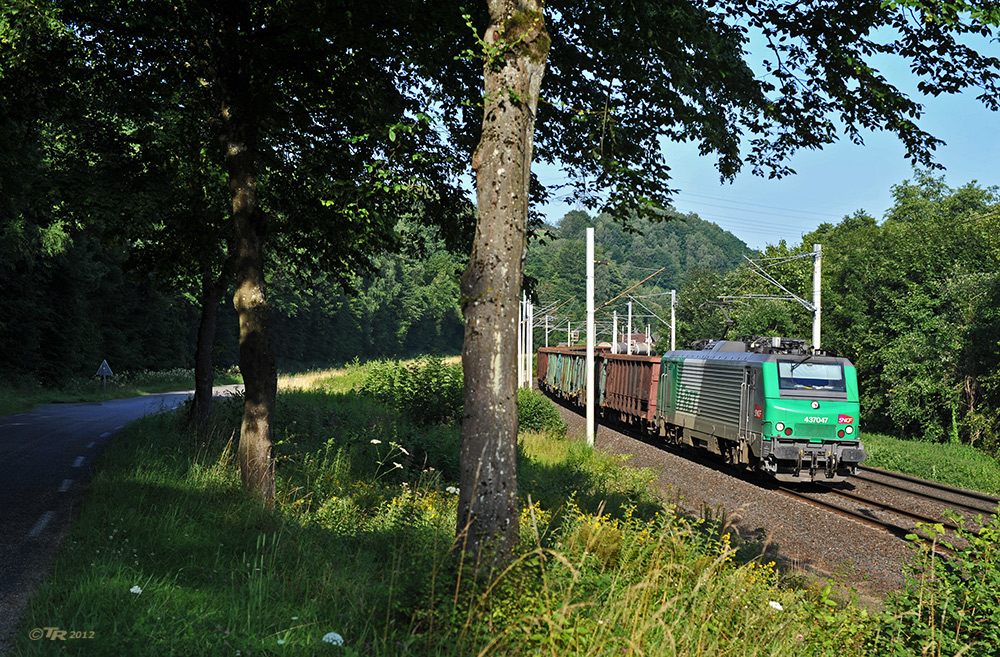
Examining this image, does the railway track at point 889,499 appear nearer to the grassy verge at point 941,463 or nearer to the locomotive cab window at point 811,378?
the grassy verge at point 941,463

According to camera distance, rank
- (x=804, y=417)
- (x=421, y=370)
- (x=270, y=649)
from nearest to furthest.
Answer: (x=270, y=649) < (x=804, y=417) < (x=421, y=370)

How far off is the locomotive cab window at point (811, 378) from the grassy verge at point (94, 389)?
2262 cm

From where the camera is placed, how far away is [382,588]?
5.68 meters

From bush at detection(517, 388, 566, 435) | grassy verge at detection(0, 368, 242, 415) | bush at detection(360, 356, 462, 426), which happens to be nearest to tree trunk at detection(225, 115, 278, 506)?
bush at detection(360, 356, 462, 426)

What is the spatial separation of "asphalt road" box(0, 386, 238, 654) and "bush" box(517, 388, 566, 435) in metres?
11.5

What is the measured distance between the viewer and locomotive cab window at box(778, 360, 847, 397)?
1680cm

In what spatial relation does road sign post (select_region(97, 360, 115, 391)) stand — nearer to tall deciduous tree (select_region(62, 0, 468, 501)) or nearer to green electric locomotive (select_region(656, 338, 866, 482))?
tall deciduous tree (select_region(62, 0, 468, 501))

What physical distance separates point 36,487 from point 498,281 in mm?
8245

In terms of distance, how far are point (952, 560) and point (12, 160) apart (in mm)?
14631

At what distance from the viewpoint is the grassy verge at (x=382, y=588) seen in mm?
4434

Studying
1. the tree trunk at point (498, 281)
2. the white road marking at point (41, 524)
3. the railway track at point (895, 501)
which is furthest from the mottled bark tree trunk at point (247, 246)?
the railway track at point (895, 501)

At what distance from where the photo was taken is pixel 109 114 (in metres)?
13.1

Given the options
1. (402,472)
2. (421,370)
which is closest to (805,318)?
(421,370)

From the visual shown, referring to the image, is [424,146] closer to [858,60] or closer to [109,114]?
[858,60]
